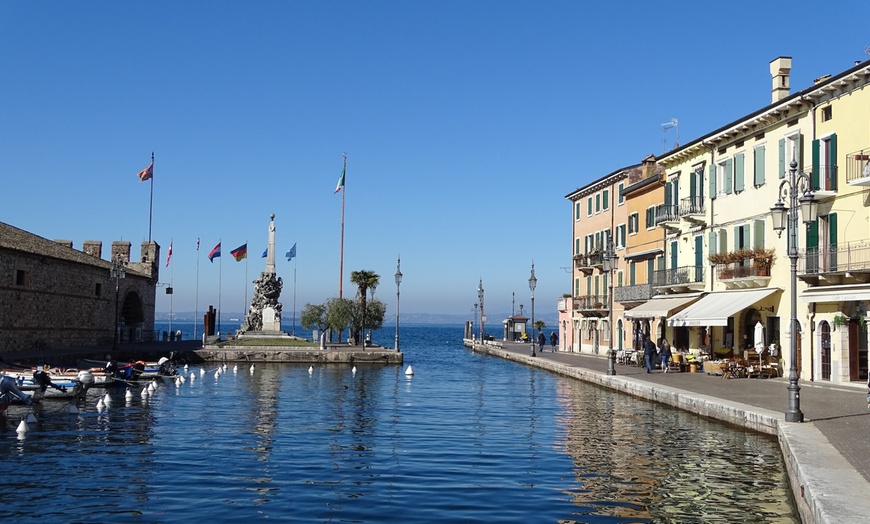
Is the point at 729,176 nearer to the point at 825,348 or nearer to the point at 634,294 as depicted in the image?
the point at 825,348

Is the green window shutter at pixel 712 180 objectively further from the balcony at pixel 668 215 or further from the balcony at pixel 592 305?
the balcony at pixel 592 305

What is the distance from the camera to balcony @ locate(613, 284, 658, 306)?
157 feet

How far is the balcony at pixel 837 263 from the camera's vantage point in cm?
2839

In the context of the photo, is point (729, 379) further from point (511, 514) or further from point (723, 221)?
point (511, 514)

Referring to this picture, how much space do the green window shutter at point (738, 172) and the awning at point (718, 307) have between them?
15.2 feet

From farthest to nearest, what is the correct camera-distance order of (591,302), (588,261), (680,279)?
(588,261)
(591,302)
(680,279)

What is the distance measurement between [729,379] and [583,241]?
1171 inches

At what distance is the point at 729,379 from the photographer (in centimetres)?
3416

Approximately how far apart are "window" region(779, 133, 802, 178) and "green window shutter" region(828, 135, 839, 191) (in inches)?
63.7

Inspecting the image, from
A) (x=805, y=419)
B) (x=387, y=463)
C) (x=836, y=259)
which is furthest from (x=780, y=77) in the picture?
(x=387, y=463)

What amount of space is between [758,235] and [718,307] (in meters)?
3.43

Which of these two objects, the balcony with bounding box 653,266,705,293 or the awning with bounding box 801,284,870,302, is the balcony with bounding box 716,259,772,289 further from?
the awning with bounding box 801,284,870,302

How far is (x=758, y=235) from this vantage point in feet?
116

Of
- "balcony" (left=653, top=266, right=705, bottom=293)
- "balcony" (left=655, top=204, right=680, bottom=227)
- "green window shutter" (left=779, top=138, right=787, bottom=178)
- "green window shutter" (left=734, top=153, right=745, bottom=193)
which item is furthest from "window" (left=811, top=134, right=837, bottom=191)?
"balcony" (left=655, top=204, right=680, bottom=227)
